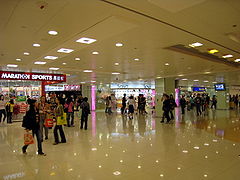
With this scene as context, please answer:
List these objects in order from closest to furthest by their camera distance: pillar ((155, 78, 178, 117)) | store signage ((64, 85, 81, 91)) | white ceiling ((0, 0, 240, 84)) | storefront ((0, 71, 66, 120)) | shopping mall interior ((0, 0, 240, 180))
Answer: white ceiling ((0, 0, 240, 84)), shopping mall interior ((0, 0, 240, 180)), storefront ((0, 71, 66, 120)), pillar ((155, 78, 178, 117)), store signage ((64, 85, 81, 91))

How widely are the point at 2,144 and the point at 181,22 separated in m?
6.59

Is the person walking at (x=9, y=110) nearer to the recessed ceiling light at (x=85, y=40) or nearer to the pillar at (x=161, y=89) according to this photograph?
the recessed ceiling light at (x=85, y=40)

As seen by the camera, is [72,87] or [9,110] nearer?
[9,110]

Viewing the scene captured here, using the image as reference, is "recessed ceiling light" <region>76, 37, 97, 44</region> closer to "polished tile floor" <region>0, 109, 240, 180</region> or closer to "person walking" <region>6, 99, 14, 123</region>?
"polished tile floor" <region>0, 109, 240, 180</region>

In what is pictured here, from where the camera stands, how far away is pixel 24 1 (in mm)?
3172

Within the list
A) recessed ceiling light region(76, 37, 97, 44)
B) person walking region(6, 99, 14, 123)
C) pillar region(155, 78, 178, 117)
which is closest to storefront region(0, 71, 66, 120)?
person walking region(6, 99, 14, 123)

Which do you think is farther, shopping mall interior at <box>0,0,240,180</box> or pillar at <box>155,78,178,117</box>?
pillar at <box>155,78,178,117</box>

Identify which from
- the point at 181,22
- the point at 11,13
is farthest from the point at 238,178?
the point at 11,13

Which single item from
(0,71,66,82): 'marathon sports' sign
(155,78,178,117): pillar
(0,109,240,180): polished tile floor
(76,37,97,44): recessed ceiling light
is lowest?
(0,109,240,180): polished tile floor

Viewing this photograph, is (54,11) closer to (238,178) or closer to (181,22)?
(181,22)

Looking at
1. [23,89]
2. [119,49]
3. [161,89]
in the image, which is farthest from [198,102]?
[23,89]

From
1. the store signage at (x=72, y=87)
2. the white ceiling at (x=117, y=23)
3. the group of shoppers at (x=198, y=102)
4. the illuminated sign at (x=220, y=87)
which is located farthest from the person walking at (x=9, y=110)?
the illuminated sign at (x=220, y=87)

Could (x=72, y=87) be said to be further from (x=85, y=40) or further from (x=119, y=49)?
(x=85, y=40)

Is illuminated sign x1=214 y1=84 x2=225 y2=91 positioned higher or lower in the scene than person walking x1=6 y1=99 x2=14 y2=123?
higher
